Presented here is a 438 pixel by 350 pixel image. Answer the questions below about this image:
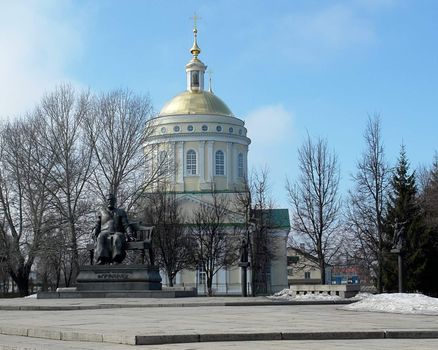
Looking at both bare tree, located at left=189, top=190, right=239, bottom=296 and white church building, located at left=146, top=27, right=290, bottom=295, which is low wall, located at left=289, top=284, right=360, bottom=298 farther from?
white church building, located at left=146, top=27, right=290, bottom=295

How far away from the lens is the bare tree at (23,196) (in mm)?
42500

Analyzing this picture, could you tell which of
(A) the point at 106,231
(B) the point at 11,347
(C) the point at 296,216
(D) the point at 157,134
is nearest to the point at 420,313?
(B) the point at 11,347

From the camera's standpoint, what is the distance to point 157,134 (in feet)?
232

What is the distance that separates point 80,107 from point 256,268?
16.8 metres

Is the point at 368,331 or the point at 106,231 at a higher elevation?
the point at 106,231

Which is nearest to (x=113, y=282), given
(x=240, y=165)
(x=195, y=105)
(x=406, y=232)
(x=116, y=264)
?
(x=116, y=264)

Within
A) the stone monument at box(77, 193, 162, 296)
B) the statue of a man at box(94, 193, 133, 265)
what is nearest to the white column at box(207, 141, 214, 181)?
the stone monument at box(77, 193, 162, 296)

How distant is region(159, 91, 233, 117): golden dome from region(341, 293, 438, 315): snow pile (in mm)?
56825

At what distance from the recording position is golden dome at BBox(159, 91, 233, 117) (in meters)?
73.9

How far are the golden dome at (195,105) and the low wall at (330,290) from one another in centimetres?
4622

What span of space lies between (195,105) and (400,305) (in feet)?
193

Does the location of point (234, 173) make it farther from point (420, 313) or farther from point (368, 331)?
point (368, 331)

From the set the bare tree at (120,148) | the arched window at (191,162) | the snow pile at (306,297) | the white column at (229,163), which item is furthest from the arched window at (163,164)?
the white column at (229,163)

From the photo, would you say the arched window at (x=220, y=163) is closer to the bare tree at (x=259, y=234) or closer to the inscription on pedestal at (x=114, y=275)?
the bare tree at (x=259, y=234)
